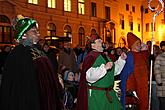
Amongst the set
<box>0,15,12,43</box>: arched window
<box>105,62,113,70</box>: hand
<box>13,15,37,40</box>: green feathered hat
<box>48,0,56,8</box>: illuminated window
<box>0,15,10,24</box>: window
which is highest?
<box>48,0,56,8</box>: illuminated window

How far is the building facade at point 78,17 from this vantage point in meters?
29.1

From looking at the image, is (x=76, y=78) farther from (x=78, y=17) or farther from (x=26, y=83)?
(x=78, y=17)

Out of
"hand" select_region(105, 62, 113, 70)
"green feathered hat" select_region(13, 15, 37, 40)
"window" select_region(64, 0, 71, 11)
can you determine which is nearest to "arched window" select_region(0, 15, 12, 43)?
"window" select_region(64, 0, 71, 11)

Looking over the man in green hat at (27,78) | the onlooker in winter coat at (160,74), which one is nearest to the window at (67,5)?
the onlooker in winter coat at (160,74)

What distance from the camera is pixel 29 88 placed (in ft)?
15.5

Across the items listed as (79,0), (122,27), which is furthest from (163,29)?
(79,0)

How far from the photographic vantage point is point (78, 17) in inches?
1499

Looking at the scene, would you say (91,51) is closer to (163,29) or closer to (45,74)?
(45,74)

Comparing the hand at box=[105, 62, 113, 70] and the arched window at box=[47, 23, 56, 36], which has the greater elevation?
the arched window at box=[47, 23, 56, 36]

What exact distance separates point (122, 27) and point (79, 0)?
11.6 m

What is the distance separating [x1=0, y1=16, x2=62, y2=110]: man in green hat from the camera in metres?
4.70

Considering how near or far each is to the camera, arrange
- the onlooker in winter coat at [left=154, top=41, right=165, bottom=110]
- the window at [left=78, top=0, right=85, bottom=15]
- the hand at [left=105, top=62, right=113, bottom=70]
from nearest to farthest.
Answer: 1. the hand at [left=105, top=62, right=113, bottom=70]
2. the onlooker in winter coat at [left=154, top=41, right=165, bottom=110]
3. the window at [left=78, top=0, right=85, bottom=15]

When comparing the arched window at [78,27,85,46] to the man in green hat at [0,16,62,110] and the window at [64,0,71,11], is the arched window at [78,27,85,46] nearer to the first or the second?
the window at [64,0,71,11]

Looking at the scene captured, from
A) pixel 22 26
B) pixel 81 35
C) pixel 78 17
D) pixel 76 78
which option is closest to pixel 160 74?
pixel 76 78
